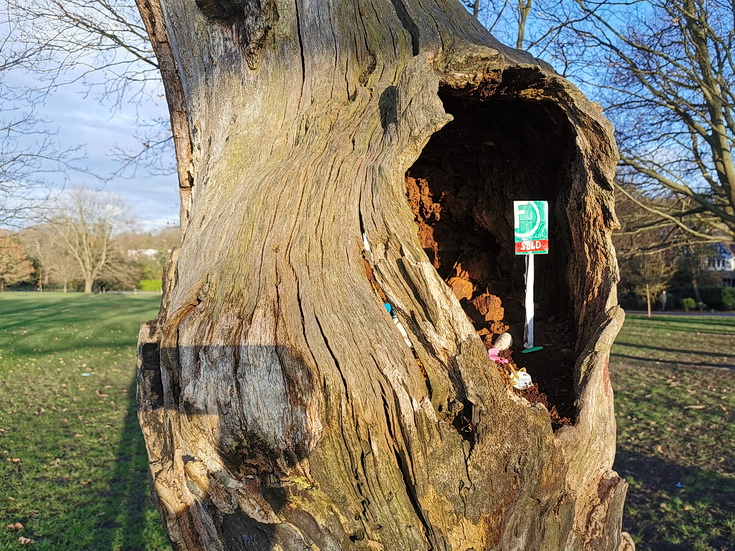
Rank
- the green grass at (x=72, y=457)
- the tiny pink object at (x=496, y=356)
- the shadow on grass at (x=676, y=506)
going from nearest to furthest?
the tiny pink object at (x=496, y=356)
the shadow on grass at (x=676, y=506)
the green grass at (x=72, y=457)

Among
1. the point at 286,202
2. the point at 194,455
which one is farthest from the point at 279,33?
the point at 194,455

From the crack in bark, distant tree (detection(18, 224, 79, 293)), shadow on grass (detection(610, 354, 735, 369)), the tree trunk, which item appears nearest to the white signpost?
the tree trunk

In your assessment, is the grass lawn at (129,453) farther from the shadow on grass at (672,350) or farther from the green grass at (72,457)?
the shadow on grass at (672,350)

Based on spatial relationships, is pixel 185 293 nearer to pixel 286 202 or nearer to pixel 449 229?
pixel 286 202

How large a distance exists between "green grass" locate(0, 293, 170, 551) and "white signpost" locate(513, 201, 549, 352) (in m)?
3.75

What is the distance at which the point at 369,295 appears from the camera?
165 centimetres

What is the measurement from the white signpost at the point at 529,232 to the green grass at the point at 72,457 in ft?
12.3

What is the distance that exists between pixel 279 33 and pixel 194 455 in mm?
1943

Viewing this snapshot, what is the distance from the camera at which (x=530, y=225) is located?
8.00 feet

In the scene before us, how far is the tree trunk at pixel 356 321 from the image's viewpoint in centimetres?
146

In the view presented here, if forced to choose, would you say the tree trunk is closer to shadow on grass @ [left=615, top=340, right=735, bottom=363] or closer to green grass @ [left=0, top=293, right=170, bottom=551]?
green grass @ [left=0, top=293, right=170, bottom=551]

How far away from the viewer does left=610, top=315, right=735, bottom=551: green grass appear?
4.40 metres

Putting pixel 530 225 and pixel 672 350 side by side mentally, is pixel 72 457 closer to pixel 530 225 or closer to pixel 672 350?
pixel 530 225

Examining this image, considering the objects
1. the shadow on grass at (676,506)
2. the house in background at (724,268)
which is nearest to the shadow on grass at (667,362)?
the shadow on grass at (676,506)
